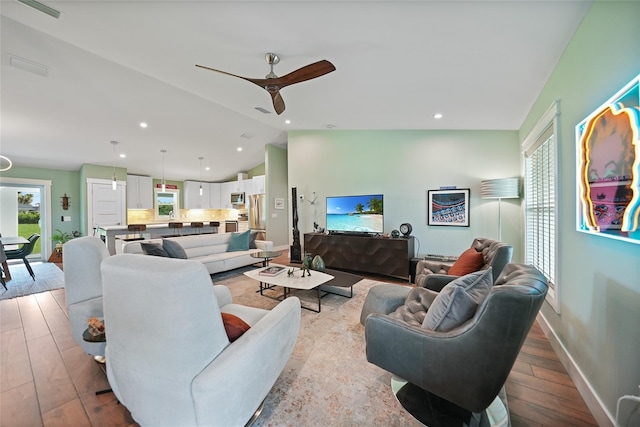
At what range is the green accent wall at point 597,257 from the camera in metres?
1.23

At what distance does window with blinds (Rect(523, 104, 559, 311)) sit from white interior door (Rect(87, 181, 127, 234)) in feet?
29.7

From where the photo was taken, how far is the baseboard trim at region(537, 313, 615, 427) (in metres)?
1.39

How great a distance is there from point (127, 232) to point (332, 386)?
5698 millimetres

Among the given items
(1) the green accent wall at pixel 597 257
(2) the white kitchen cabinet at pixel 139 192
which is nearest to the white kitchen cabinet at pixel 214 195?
(2) the white kitchen cabinet at pixel 139 192

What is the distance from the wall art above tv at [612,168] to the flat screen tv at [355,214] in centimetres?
302

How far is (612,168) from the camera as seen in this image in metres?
1.31

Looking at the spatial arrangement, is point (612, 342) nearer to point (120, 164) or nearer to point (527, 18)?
point (527, 18)

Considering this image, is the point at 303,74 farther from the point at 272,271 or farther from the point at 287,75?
the point at 272,271

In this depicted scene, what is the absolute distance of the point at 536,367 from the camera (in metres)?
1.95

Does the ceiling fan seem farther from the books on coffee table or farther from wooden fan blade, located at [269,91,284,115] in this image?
the books on coffee table

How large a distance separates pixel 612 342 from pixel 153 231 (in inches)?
277

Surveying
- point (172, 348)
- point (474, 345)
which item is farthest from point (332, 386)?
point (172, 348)

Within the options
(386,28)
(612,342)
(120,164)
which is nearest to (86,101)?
(120,164)

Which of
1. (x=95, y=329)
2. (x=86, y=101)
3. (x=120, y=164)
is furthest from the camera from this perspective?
(x=120, y=164)
